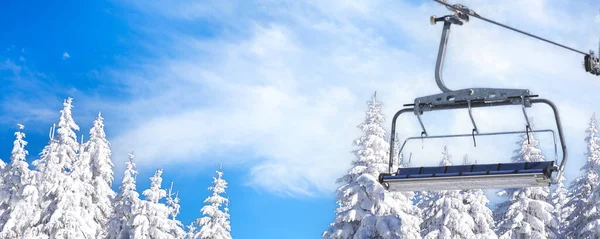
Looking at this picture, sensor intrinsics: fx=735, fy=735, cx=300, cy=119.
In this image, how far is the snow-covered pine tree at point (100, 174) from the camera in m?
45.5

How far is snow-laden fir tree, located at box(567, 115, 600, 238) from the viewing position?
122ft

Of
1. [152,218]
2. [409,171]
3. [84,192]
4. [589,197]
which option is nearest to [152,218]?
[152,218]

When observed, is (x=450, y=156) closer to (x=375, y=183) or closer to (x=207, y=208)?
(x=375, y=183)

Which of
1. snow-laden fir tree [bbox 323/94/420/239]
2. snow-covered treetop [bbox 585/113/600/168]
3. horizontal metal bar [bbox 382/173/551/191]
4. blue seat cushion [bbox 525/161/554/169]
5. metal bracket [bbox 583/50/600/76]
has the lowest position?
horizontal metal bar [bbox 382/173/551/191]

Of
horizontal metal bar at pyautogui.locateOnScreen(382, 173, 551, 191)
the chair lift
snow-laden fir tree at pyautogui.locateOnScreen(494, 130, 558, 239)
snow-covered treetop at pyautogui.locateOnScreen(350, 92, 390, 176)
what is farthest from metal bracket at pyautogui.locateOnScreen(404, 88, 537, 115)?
snow-laden fir tree at pyautogui.locateOnScreen(494, 130, 558, 239)

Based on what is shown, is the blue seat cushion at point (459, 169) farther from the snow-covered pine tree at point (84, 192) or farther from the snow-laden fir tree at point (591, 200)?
the snow-covered pine tree at point (84, 192)

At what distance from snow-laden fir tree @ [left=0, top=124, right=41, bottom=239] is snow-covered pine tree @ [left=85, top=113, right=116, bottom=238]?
456cm

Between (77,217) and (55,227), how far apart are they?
1279 millimetres

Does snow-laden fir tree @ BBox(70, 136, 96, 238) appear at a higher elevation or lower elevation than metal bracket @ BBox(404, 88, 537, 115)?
higher

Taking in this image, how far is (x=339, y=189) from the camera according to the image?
34250 millimetres

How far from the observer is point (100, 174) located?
46719mm

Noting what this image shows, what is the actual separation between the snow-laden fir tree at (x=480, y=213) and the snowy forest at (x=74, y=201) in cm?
1469

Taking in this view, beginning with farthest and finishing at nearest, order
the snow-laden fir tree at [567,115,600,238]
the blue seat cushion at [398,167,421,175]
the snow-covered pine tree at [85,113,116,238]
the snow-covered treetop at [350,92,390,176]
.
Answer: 1. the snow-covered pine tree at [85,113,116,238]
2. the snow-laden fir tree at [567,115,600,238]
3. the snow-covered treetop at [350,92,390,176]
4. the blue seat cushion at [398,167,421,175]

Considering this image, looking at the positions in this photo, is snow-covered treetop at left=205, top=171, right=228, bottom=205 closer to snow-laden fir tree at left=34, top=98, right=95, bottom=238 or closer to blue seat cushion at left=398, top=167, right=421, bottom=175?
snow-laden fir tree at left=34, top=98, right=95, bottom=238
